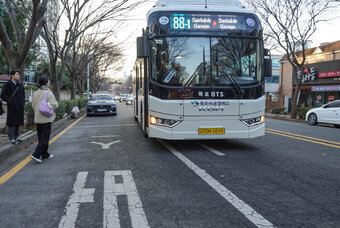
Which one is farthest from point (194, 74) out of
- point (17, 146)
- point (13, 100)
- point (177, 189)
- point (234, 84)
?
point (17, 146)

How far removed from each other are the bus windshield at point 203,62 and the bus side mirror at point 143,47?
143 mm

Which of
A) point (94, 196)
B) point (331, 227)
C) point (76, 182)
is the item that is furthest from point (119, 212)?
point (331, 227)

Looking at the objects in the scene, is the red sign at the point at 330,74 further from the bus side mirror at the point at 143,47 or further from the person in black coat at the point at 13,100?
the person in black coat at the point at 13,100

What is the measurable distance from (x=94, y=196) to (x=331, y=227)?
2848mm

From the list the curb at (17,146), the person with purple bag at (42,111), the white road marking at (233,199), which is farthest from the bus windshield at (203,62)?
the curb at (17,146)

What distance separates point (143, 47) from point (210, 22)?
65.0 inches

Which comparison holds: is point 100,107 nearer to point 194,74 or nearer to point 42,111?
point 194,74

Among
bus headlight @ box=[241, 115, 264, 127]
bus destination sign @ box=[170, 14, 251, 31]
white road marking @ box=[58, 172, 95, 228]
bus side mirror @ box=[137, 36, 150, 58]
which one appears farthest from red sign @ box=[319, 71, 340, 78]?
white road marking @ box=[58, 172, 95, 228]

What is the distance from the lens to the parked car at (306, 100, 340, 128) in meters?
14.6

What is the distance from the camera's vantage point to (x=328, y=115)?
1502cm

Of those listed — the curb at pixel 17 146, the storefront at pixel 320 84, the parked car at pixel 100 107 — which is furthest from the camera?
the storefront at pixel 320 84

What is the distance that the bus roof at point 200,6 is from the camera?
7086 mm

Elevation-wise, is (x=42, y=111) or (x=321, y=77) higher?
(x=321, y=77)

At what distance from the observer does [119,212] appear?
3553mm
